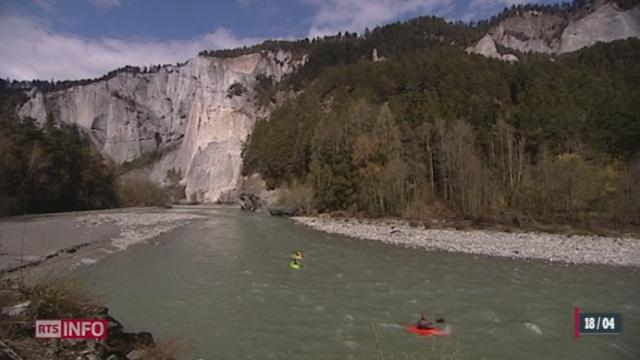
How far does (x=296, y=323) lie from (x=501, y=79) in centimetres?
8329

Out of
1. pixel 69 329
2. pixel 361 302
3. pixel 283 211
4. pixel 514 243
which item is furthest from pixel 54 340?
pixel 283 211

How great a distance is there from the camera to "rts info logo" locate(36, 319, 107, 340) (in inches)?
245

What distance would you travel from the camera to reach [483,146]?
6109 centimetres

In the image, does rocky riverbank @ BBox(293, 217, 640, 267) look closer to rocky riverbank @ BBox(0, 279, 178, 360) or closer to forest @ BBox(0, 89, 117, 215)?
rocky riverbank @ BBox(0, 279, 178, 360)

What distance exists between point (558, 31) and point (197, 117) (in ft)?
395

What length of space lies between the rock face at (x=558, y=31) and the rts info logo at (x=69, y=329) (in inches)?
5261

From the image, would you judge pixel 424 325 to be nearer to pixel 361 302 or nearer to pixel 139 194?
pixel 361 302

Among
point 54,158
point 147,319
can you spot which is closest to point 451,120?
point 54,158

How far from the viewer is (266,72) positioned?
7210 inches

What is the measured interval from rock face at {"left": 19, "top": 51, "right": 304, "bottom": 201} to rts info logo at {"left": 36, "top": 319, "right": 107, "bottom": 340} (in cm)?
12697

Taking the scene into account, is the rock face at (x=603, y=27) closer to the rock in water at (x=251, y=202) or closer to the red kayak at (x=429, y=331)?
the rock in water at (x=251, y=202)

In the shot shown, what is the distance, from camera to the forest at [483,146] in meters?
45.2

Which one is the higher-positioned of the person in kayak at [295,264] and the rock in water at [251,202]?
the rock in water at [251,202]

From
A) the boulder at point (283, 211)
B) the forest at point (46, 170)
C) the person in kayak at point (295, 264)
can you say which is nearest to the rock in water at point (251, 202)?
the boulder at point (283, 211)
